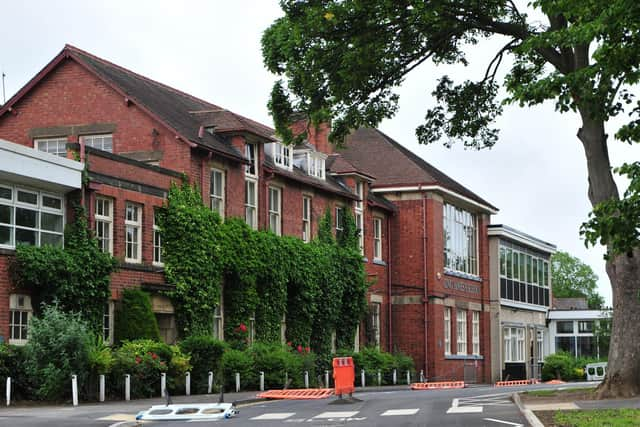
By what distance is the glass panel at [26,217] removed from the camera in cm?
2807

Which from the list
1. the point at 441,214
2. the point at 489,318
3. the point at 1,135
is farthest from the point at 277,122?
the point at 489,318

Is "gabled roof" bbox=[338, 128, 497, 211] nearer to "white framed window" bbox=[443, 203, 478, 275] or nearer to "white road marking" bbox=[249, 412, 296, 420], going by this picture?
"white framed window" bbox=[443, 203, 478, 275]

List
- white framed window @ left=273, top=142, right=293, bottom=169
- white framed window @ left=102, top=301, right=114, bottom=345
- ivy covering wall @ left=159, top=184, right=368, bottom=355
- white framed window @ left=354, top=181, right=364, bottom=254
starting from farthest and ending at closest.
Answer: white framed window @ left=354, top=181, right=364, bottom=254 → white framed window @ left=273, top=142, right=293, bottom=169 → ivy covering wall @ left=159, top=184, right=368, bottom=355 → white framed window @ left=102, top=301, right=114, bottom=345

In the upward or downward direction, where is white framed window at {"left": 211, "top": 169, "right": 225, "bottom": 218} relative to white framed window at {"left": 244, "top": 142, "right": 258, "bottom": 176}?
downward

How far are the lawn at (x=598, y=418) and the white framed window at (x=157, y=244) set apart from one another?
651 inches

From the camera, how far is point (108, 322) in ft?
101

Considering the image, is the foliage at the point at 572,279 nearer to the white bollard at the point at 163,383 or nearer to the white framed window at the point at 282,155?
the white framed window at the point at 282,155

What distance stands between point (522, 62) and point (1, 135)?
1935 cm

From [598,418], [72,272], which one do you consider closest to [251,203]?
[72,272]

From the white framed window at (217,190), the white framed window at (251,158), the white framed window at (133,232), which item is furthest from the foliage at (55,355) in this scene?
the white framed window at (251,158)

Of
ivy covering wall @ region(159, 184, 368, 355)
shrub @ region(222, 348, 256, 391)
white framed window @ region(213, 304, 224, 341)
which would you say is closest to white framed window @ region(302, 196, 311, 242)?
ivy covering wall @ region(159, 184, 368, 355)

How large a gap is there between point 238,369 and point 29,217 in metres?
8.15

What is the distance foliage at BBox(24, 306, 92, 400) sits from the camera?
25067 millimetres

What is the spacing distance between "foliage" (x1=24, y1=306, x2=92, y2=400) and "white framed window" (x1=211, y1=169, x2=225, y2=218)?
36.7 ft
